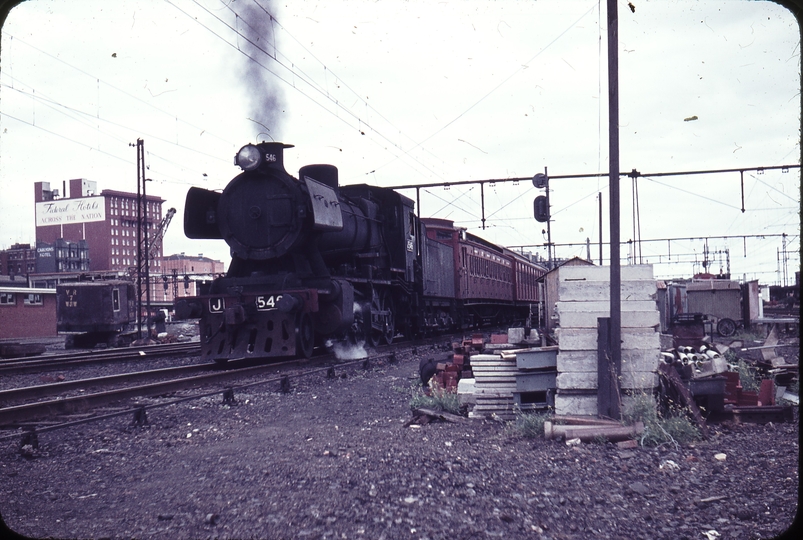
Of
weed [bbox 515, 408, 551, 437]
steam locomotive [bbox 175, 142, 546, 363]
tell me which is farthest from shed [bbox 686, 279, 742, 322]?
weed [bbox 515, 408, 551, 437]

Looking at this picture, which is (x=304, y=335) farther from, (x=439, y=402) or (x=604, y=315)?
(x=604, y=315)

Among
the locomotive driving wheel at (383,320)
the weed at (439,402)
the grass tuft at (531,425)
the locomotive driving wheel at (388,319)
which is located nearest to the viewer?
the grass tuft at (531,425)

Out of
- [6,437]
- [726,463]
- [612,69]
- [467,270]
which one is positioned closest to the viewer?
[726,463]

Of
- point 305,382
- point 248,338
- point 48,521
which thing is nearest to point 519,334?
point 305,382

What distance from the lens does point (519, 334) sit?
812cm

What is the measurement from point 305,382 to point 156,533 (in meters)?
6.04

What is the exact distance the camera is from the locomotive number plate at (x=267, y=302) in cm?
1078

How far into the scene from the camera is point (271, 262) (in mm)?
11812

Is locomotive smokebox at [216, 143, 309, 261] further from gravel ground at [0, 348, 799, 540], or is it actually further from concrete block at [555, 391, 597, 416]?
concrete block at [555, 391, 597, 416]

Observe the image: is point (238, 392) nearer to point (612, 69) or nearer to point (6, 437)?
point (6, 437)

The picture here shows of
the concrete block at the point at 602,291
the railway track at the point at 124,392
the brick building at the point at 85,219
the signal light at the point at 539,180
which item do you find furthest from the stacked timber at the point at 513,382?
the brick building at the point at 85,219

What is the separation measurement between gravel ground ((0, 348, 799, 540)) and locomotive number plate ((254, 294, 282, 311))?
4448mm

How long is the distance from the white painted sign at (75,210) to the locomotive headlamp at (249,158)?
96.1 m

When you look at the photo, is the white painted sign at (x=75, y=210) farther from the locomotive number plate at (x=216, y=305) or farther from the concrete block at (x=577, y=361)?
the concrete block at (x=577, y=361)
